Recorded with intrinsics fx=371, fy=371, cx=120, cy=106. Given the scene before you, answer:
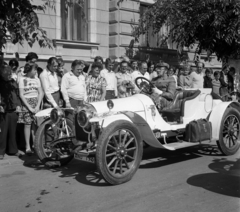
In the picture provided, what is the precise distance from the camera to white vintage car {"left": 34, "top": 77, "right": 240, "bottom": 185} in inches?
209

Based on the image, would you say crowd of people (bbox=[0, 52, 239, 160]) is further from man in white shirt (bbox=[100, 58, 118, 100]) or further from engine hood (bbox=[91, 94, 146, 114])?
man in white shirt (bbox=[100, 58, 118, 100])

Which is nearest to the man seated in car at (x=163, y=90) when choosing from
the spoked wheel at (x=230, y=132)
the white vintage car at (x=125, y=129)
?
the white vintage car at (x=125, y=129)

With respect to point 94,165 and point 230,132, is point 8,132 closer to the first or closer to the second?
point 94,165

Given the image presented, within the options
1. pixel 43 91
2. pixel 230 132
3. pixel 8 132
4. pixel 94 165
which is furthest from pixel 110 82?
pixel 230 132

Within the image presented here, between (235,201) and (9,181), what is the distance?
10.8 feet

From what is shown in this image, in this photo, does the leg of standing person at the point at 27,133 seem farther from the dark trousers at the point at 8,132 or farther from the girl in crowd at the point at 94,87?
the girl in crowd at the point at 94,87

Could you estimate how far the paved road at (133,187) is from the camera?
446 cm

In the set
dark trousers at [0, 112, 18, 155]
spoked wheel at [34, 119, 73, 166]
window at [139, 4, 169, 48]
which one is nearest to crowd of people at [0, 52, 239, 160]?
dark trousers at [0, 112, 18, 155]

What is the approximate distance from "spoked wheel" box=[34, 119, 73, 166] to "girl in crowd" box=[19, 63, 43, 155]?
127cm

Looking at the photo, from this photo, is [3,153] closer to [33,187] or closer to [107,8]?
[33,187]

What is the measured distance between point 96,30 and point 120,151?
8.93 meters

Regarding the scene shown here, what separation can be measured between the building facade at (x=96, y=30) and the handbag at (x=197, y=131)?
640cm

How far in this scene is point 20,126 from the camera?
809 cm

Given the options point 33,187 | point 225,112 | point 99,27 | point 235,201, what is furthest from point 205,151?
point 99,27
